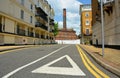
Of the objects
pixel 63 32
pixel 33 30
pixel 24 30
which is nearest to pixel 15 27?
pixel 24 30

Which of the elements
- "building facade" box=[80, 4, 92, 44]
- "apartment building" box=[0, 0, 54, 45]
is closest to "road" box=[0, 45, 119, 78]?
"apartment building" box=[0, 0, 54, 45]

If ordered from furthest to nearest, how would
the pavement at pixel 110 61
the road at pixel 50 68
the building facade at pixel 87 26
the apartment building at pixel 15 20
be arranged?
1. the building facade at pixel 87 26
2. the apartment building at pixel 15 20
3. the pavement at pixel 110 61
4. the road at pixel 50 68

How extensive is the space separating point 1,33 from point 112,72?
26797 mm

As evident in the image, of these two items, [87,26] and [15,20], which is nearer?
[15,20]

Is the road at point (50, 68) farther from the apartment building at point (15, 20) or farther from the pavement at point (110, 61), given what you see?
the apartment building at point (15, 20)

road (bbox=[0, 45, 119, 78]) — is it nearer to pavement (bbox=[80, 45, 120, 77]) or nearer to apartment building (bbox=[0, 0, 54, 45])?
pavement (bbox=[80, 45, 120, 77])

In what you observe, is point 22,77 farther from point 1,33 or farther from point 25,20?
point 25,20

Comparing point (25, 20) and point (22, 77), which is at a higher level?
point (25, 20)

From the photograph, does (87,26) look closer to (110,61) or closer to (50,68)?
(110,61)

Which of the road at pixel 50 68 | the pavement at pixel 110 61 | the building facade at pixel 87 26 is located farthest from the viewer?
the building facade at pixel 87 26

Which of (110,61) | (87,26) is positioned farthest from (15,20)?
(87,26)

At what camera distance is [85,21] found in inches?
3273

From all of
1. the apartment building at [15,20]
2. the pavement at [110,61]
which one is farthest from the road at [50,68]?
the apartment building at [15,20]

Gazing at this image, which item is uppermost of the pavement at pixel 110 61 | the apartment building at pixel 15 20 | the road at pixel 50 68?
the apartment building at pixel 15 20
